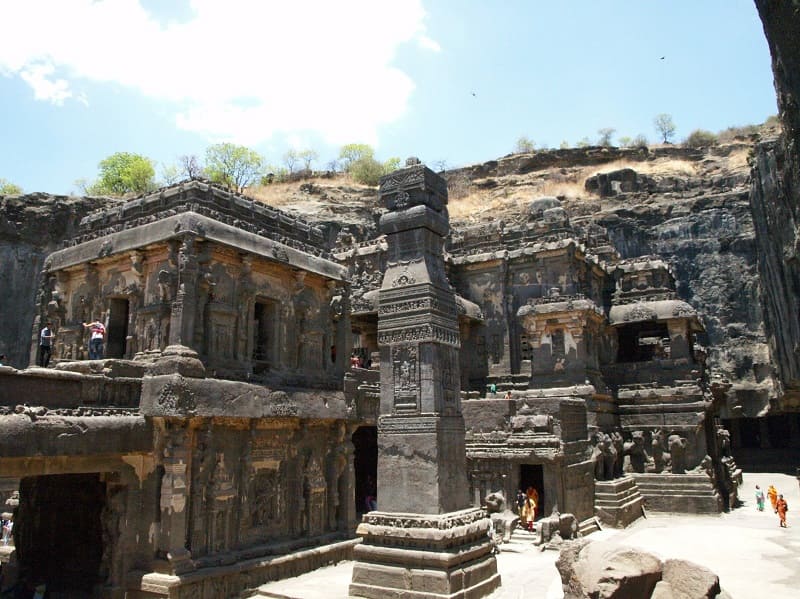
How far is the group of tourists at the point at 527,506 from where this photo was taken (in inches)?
637

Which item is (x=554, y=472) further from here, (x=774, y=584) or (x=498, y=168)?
(x=498, y=168)

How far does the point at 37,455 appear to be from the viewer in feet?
31.6

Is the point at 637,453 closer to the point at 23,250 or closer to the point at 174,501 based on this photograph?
the point at 174,501

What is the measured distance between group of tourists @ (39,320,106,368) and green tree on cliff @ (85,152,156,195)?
1348 inches

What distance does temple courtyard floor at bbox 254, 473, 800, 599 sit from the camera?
10.5 meters

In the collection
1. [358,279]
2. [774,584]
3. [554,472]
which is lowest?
[774,584]

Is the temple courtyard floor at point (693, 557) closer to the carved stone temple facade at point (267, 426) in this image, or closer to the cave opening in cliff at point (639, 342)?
the carved stone temple facade at point (267, 426)

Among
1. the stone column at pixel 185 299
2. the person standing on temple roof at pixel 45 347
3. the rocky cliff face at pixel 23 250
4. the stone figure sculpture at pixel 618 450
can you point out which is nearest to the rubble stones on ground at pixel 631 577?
the stone column at pixel 185 299

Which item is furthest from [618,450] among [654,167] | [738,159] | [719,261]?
[738,159]

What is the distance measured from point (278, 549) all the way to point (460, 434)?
6436 millimetres

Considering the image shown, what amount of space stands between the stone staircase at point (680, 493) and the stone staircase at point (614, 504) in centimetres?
187

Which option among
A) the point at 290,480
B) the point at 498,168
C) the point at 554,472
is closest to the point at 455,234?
the point at 554,472

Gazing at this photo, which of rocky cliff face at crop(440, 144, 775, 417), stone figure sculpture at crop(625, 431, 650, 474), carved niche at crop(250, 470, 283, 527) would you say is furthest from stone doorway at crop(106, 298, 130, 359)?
rocky cliff face at crop(440, 144, 775, 417)

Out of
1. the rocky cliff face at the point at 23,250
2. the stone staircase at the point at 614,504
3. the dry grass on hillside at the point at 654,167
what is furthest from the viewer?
the dry grass on hillside at the point at 654,167
